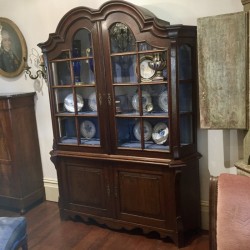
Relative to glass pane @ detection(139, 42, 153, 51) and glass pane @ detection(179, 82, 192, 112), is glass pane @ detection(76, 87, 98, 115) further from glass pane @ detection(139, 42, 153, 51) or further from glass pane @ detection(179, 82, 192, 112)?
glass pane @ detection(179, 82, 192, 112)

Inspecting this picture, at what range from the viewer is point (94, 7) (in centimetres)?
266

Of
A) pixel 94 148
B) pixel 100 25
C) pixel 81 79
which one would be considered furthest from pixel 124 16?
pixel 94 148

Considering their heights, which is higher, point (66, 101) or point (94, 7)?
point (94, 7)

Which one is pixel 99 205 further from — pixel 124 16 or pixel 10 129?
pixel 124 16

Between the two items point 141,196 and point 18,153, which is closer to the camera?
point 141,196

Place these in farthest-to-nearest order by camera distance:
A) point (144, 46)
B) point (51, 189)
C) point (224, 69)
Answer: point (51, 189)
point (144, 46)
point (224, 69)

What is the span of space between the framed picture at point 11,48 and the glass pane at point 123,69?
1.21m

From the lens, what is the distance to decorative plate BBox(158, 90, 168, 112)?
230cm

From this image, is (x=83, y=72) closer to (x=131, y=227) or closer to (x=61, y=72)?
(x=61, y=72)

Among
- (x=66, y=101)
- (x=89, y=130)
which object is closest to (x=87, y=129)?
(x=89, y=130)

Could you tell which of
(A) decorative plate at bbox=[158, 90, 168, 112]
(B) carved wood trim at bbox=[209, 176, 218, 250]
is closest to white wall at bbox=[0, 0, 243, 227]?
(A) decorative plate at bbox=[158, 90, 168, 112]

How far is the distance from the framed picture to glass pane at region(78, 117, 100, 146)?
3.34 feet

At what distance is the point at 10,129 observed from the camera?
289cm

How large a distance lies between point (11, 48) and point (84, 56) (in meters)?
1.08
